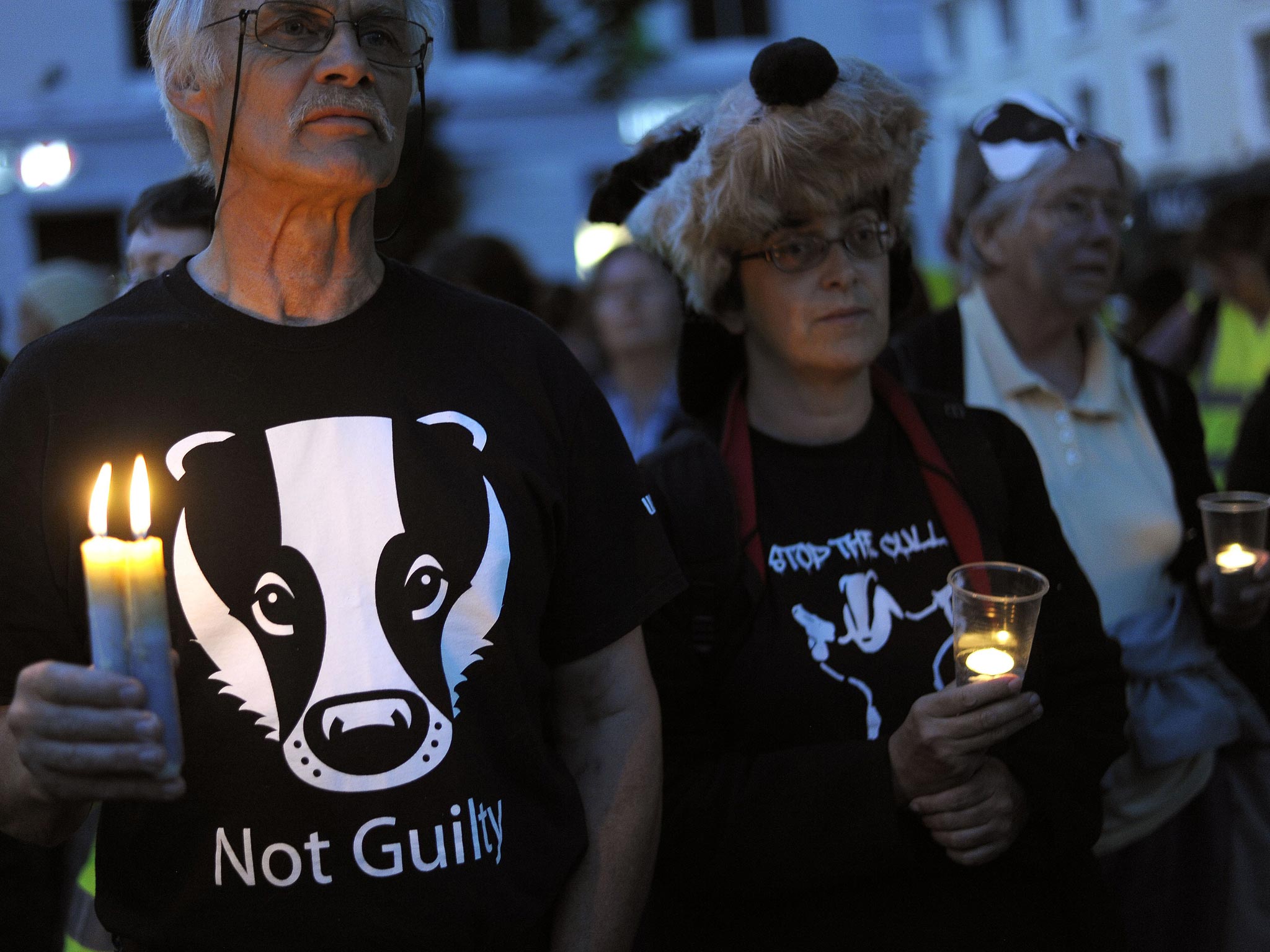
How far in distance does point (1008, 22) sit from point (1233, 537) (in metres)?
31.6

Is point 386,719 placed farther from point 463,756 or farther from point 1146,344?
point 1146,344

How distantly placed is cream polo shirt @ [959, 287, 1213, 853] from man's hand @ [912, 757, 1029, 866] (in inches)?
28.8

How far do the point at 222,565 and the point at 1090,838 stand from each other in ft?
5.38

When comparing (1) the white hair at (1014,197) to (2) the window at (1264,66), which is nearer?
(1) the white hair at (1014,197)

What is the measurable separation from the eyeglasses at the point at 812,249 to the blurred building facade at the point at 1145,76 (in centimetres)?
1701

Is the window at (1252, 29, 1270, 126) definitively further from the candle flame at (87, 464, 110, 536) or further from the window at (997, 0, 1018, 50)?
the candle flame at (87, 464, 110, 536)

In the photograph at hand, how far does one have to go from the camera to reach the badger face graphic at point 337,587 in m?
1.64

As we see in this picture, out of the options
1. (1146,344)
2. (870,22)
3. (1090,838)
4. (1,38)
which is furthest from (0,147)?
(1090,838)

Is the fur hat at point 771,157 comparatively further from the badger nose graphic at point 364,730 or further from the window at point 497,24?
the window at point 497,24

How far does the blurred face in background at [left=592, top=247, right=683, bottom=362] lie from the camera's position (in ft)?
17.8

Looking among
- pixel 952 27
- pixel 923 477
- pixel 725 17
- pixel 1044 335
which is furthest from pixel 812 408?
pixel 952 27

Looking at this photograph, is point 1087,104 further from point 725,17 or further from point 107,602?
point 107,602

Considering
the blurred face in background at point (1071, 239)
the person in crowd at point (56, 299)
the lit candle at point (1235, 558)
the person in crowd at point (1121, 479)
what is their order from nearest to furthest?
the lit candle at point (1235, 558) < the person in crowd at point (1121, 479) < the blurred face in background at point (1071, 239) < the person in crowd at point (56, 299)

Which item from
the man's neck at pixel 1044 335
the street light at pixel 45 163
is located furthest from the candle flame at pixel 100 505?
the street light at pixel 45 163
